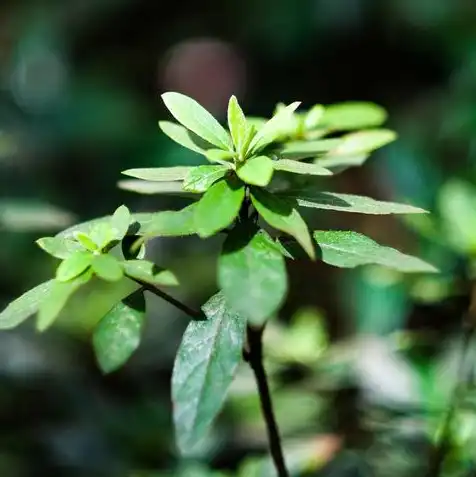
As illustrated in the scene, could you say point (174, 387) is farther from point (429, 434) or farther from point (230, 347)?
point (429, 434)

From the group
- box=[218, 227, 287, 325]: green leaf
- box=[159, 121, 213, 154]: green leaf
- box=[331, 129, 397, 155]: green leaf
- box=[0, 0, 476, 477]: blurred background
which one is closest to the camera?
box=[218, 227, 287, 325]: green leaf

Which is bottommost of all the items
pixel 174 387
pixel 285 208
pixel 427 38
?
pixel 174 387

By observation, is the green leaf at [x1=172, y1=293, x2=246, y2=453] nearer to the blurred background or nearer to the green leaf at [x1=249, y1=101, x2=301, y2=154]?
the green leaf at [x1=249, y1=101, x2=301, y2=154]

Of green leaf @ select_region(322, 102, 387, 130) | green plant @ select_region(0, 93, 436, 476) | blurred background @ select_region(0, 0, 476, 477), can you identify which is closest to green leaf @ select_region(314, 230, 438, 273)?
green plant @ select_region(0, 93, 436, 476)

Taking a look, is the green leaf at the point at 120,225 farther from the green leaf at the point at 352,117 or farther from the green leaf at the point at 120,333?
the green leaf at the point at 352,117

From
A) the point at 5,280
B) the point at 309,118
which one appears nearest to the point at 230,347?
the point at 309,118

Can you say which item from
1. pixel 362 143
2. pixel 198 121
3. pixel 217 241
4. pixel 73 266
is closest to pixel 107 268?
pixel 73 266

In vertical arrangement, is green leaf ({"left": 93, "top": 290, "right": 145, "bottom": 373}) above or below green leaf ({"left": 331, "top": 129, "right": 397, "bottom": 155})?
below

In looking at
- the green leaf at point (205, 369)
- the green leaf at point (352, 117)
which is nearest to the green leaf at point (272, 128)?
the green leaf at point (205, 369)
